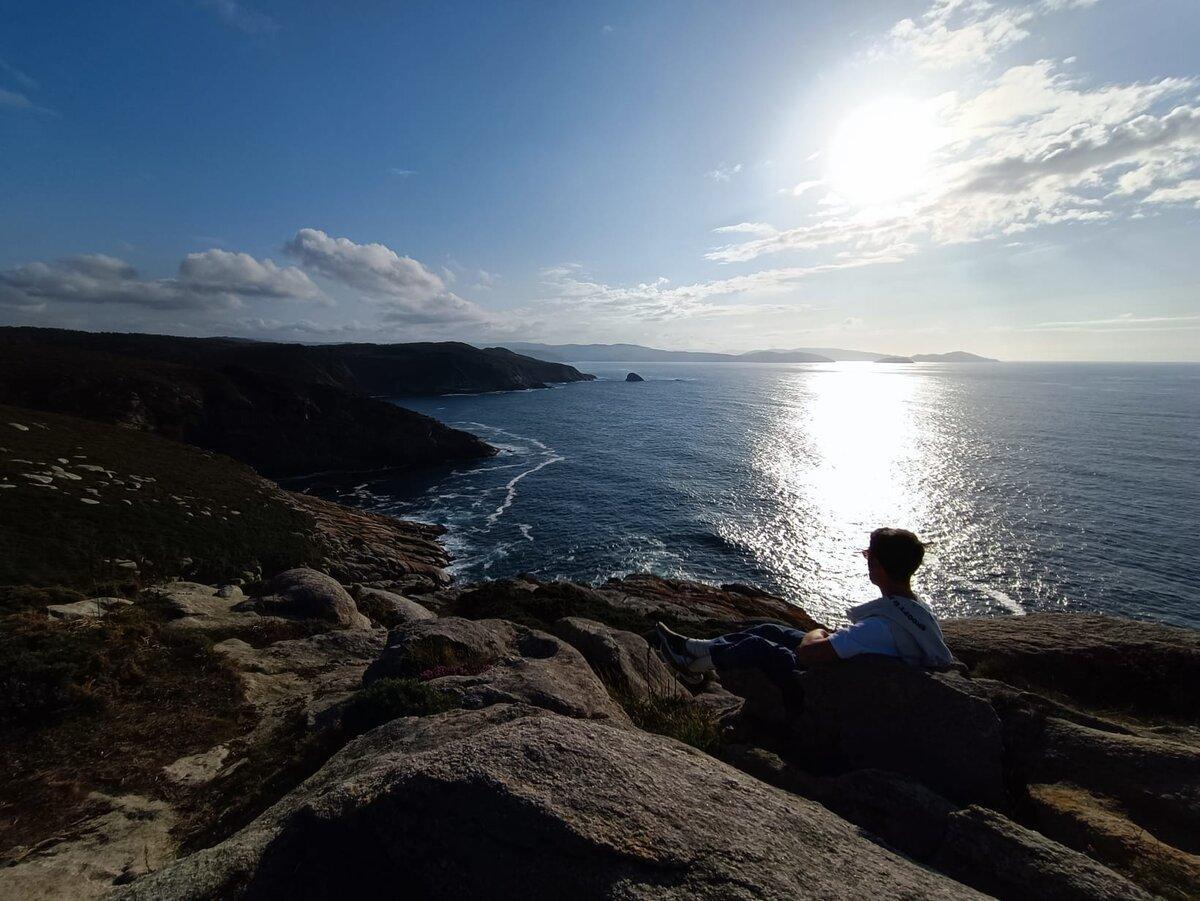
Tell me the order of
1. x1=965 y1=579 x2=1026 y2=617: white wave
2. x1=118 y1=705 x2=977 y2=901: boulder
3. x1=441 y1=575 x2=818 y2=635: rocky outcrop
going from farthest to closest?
x1=965 y1=579 x2=1026 y2=617: white wave, x1=441 y1=575 x2=818 y2=635: rocky outcrop, x1=118 y1=705 x2=977 y2=901: boulder

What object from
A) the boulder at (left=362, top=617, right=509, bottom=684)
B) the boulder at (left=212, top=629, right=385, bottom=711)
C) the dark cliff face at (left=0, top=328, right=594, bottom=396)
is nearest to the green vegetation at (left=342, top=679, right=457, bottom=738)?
the boulder at (left=362, top=617, right=509, bottom=684)

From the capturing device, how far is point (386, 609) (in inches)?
772

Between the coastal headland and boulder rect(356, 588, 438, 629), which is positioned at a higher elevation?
the coastal headland

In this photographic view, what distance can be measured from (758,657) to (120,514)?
2869cm

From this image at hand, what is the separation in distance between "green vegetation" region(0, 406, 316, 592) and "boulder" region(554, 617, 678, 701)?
15236mm

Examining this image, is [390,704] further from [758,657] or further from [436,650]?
[758,657]

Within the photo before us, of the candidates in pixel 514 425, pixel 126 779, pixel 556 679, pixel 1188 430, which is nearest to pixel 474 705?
pixel 556 679

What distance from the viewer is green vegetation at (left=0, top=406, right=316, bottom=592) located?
17.8 meters

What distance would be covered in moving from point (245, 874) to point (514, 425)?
106 metres

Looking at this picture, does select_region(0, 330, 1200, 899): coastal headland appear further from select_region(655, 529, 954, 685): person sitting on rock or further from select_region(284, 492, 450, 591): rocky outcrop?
select_region(284, 492, 450, 591): rocky outcrop

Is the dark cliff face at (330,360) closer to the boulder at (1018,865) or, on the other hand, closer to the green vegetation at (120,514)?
the green vegetation at (120,514)

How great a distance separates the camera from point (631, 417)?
→ 116250 mm

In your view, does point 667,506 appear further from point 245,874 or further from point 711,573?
point 245,874

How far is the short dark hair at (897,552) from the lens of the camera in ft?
20.2
